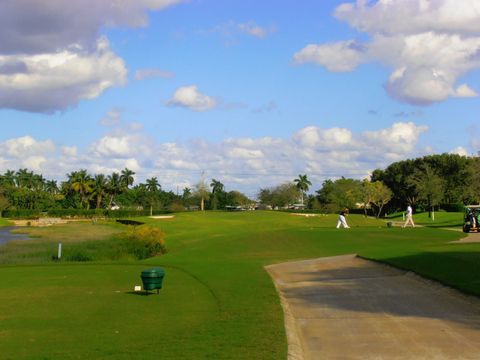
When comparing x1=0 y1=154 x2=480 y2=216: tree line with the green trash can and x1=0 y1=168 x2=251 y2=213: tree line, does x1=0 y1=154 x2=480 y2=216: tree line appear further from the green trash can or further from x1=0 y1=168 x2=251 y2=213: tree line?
the green trash can

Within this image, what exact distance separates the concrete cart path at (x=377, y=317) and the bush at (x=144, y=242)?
2365 centimetres

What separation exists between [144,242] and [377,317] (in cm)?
3541

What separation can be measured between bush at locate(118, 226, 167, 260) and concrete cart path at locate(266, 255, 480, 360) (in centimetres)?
2365

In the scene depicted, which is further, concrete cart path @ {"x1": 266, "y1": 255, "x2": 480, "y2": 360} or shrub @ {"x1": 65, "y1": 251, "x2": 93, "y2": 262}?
shrub @ {"x1": 65, "y1": 251, "x2": 93, "y2": 262}

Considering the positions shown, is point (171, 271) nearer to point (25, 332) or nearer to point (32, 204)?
point (25, 332)

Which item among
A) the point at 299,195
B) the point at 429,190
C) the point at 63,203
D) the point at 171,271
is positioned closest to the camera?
the point at 171,271

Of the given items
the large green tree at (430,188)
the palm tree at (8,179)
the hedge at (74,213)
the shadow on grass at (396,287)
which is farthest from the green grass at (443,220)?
the palm tree at (8,179)

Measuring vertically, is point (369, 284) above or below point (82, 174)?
below

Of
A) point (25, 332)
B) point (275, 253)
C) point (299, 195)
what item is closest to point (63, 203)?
A: point (299, 195)

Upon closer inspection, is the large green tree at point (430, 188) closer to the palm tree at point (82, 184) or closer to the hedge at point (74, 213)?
the hedge at point (74, 213)

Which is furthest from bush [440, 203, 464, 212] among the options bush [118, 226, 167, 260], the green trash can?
the green trash can

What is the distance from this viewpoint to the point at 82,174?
542ft

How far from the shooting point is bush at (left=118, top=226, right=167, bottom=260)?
4772 cm

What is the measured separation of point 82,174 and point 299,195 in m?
68.1
